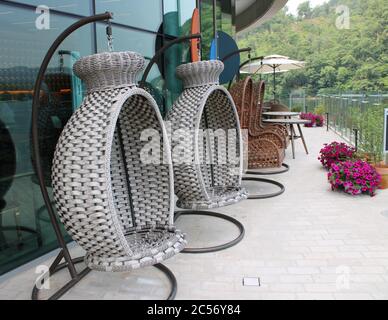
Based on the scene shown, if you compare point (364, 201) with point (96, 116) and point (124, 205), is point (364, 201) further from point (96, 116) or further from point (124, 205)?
point (96, 116)

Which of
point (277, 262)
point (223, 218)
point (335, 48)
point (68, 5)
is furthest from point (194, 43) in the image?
point (335, 48)

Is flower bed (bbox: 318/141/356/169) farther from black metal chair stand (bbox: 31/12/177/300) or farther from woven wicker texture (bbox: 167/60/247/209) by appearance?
black metal chair stand (bbox: 31/12/177/300)

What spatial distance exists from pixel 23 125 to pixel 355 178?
3.52m

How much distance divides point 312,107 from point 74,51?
50.5ft

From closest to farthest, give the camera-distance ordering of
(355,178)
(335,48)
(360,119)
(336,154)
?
1. (355,178)
2. (336,154)
3. (360,119)
4. (335,48)

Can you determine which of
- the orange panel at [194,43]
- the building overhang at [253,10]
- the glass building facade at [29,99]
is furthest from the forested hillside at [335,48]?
the glass building facade at [29,99]

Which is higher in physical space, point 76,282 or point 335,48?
point 335,48

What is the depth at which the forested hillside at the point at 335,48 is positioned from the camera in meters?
29.3

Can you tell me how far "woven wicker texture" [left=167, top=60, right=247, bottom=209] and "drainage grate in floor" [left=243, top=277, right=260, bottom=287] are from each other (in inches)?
27.8

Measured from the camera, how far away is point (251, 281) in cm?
250

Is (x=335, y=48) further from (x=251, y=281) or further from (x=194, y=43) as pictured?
(x=251, y=281)

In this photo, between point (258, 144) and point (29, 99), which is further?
point (258, 144)

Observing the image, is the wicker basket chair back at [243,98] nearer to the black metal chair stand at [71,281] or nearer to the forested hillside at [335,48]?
the black metal chair stand at [71,281]
